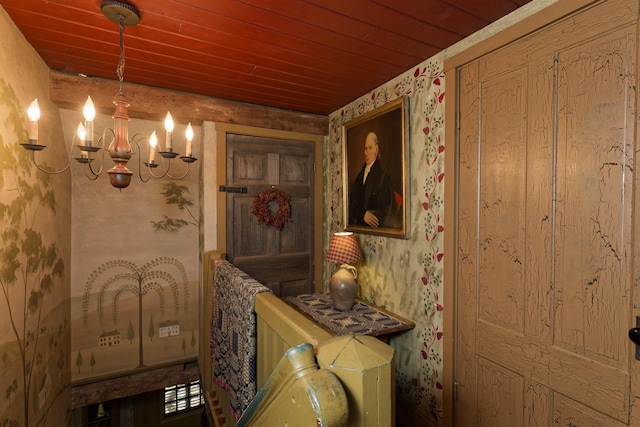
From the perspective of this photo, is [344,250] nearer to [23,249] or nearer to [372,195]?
[372,195]

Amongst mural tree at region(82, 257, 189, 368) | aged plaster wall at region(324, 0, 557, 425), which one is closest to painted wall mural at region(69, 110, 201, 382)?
mural tree at region(82, 257, 189, 368)

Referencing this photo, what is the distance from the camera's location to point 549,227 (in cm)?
133

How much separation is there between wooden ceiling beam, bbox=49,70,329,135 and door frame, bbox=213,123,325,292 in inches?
1.9

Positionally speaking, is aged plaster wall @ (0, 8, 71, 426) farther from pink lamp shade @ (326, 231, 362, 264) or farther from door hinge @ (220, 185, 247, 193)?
pink lamp shade @ (326, 231, 362, 264)

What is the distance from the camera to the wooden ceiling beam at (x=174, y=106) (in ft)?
6.97

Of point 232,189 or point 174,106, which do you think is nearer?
point 174,106

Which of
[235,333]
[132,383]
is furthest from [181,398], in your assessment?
[235,333]

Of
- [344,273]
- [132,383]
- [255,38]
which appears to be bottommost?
[132,383]

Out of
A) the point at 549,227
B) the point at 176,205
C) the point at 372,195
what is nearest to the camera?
the point at 549,227

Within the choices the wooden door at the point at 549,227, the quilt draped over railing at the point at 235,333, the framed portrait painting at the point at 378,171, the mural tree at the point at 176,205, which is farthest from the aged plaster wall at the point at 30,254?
the wooden door at the point at 549,227

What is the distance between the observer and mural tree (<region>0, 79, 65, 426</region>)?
1.49 m

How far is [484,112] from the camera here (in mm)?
1595

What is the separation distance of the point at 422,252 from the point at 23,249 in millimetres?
2226

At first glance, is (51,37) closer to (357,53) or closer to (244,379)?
(357,53)
